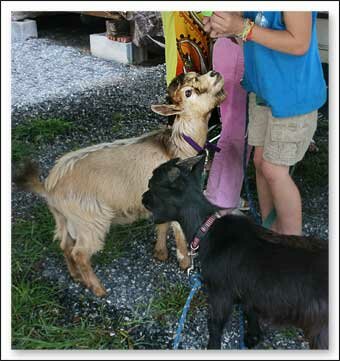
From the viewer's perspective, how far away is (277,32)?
219 centimetres

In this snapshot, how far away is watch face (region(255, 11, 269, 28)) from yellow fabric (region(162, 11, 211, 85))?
0.89m

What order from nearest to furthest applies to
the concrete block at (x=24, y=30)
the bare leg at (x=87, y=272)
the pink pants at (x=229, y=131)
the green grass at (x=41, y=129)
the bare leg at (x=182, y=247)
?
1. the bare leg at (x=87, y=272)
2. the pink pants at (x=229, y=131)
3. the bare leg at (x=182, y=247)
4. the green grass at (x=41, y=129)
5. the concrete block at (x=24, y=30)

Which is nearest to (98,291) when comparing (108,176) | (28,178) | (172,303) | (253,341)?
(172,303)

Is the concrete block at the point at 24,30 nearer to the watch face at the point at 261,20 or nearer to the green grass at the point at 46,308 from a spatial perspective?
the green grass at the point at 46,308

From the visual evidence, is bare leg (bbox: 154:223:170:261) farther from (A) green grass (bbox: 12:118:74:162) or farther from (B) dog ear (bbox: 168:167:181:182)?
(A) green grass (bbox: 12:118:74:162)

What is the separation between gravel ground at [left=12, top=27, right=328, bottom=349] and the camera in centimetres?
285

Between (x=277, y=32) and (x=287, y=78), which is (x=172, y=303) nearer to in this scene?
(x=287, y=78)

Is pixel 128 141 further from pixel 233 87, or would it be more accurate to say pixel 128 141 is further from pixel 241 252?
pixel 241 252

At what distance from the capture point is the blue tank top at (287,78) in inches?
93.1

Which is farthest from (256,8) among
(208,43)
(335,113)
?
(208,43)

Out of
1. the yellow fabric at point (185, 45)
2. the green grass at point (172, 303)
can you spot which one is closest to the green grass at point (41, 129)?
the yellow fabric at point (185, 45)

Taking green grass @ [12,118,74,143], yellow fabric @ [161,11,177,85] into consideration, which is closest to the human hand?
yellow fabric @ [161,11,177,85]

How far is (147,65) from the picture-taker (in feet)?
19.5

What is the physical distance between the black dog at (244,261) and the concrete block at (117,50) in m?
3.69
